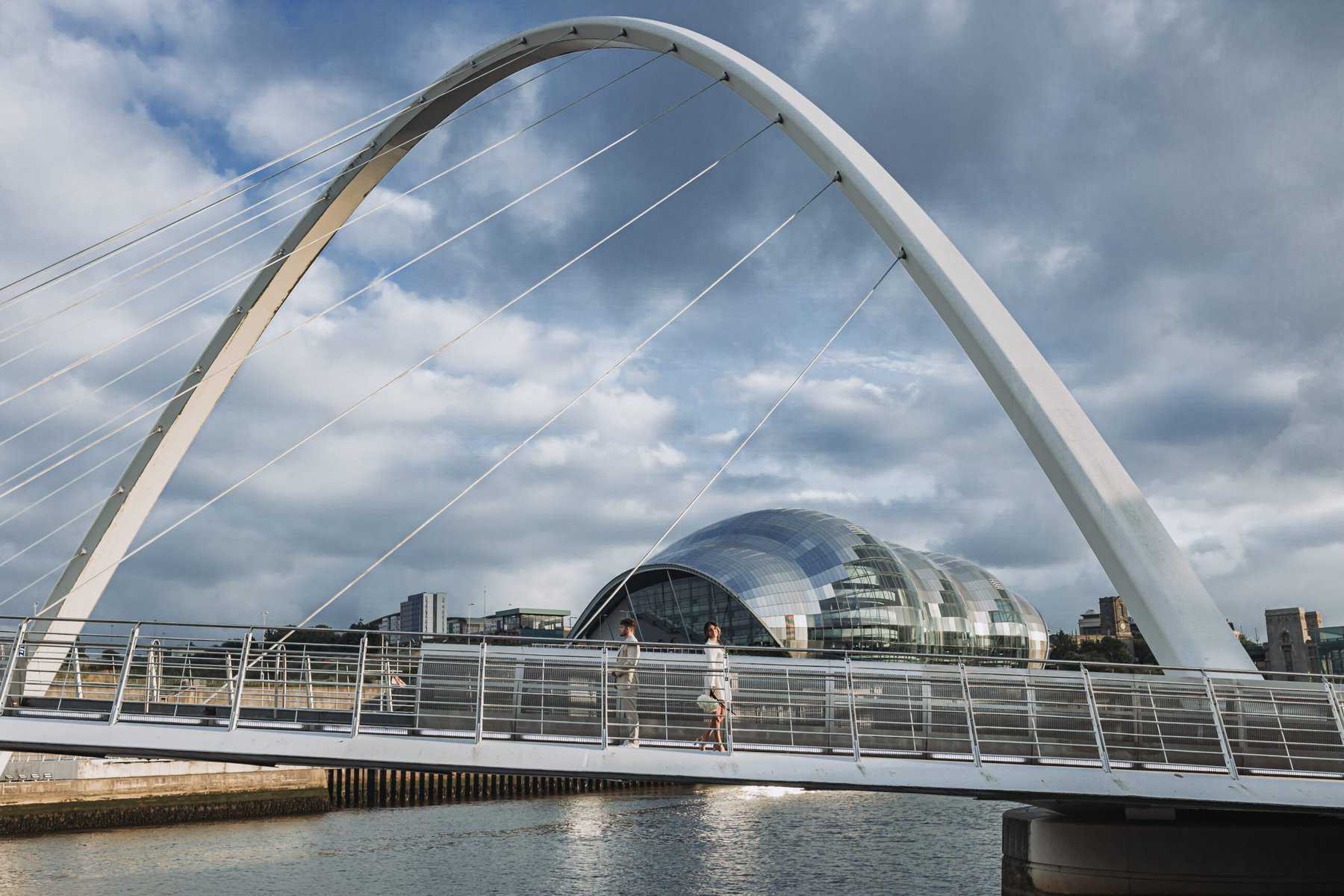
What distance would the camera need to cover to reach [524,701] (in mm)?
12359

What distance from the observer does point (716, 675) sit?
11.7 metres

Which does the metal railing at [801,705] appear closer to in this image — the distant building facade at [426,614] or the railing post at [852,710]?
the railing post at [852,710]

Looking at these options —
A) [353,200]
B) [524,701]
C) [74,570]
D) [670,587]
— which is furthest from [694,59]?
[670,587]

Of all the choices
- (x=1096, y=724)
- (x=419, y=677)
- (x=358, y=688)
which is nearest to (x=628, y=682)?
(x=419, y=677)

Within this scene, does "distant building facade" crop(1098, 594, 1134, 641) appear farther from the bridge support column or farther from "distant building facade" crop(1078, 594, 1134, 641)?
the bridge support column

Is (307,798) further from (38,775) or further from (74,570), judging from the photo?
(74,570)

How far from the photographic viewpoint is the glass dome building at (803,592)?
5275cm

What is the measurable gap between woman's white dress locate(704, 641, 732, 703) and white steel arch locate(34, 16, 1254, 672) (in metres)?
5.02

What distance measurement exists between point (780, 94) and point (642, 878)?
1445 cm

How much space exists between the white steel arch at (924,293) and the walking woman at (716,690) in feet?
16.6

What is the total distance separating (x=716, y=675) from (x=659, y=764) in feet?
4.87

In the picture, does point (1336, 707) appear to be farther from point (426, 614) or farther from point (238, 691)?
point (426, 614)

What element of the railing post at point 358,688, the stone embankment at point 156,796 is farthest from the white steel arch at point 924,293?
the stone embankment at point 156,796

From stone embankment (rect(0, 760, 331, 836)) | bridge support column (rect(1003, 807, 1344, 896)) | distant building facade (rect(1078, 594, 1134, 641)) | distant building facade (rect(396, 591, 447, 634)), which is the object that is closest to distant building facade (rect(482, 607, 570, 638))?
distant building facade (rect(396, 591, 447, 634))
